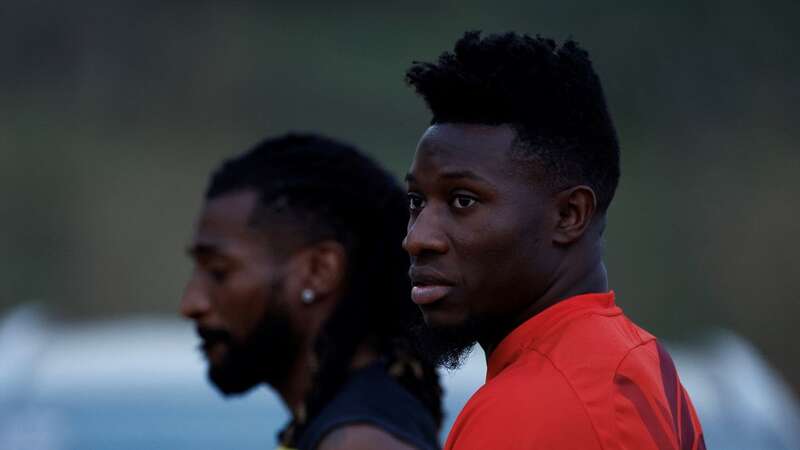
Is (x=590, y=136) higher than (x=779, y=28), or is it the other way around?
(x=779, y=28)

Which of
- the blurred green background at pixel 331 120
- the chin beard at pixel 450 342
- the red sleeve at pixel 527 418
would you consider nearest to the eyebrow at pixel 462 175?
the chin beard at pixel 450 342

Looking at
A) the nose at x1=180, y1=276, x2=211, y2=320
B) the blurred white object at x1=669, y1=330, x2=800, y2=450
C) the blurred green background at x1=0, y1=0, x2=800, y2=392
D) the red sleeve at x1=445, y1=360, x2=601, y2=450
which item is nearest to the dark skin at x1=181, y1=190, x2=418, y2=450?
the nose at x1=180, y1=276, x2=211, y2=320

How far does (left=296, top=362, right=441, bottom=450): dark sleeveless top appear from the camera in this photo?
3.03 metres

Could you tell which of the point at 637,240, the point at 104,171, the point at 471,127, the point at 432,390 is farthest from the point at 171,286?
the point at 471,127

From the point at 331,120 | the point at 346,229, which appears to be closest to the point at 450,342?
the point at 346,229

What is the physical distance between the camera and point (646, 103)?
15.0m

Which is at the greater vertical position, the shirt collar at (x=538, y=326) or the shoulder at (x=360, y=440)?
the shirt collar at (x=538, y=326)

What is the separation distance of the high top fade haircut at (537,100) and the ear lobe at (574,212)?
2 cm

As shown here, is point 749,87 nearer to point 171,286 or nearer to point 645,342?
point 171,286

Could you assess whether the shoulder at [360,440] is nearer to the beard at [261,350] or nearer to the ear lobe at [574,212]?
the beard at [261,350]

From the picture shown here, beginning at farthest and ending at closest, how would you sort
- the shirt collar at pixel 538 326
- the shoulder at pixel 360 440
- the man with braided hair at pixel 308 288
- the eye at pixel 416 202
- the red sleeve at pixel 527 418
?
A: 1. the man with braided hair at pixel 308 288
2. the shoulder at pixel 360 440
3. the eye at pixel 416 202
4. the shirt collar at pixel 538 326
5. the red sleeve at pixel 527 418

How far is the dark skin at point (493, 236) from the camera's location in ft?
7.43

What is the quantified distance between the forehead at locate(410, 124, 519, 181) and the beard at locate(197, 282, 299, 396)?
3.73 ft

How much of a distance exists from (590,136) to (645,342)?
0.39 meters
